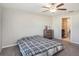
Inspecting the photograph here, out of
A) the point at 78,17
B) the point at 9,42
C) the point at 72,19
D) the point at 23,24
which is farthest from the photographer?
the point at 23,24

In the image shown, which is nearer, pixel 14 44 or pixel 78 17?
pixel 78 17

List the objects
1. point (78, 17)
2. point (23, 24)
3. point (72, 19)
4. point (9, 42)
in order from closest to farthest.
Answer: point (78, 17), point (72, 19), point (9, 42), point (23, 24)

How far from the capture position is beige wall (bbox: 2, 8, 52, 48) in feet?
5.90

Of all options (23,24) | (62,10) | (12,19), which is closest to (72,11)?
(62,10)

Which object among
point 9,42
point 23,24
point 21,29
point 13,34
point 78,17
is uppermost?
point 78,17

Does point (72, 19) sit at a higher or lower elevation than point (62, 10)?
lower

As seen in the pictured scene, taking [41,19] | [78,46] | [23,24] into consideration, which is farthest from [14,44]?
[78,46]

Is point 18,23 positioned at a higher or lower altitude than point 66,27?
higher

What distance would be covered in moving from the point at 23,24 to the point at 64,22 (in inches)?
45.2

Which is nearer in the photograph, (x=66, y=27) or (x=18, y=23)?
(x=66, y=27)

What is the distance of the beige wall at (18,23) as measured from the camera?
1.80 metres

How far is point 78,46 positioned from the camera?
194cm

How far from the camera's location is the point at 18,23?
2027 millimetres

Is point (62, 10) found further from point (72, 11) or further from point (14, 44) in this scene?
point (14, 44)
